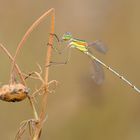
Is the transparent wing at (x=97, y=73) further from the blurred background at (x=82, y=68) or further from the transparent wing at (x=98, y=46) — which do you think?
the blurred background at (x=82, y=68)

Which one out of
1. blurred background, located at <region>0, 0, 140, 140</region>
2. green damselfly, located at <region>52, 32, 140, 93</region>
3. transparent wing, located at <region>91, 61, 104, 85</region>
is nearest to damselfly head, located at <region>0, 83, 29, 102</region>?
green damselfly, located at <region>52, 32, 140, 93</region>

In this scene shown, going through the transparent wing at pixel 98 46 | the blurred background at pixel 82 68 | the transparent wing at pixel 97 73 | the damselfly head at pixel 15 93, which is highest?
the blurred background at pixel 82 68

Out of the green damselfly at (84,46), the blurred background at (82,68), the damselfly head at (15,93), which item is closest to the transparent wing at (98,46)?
the green damselfly at (84,46)

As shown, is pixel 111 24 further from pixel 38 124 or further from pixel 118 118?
pixel 38 124

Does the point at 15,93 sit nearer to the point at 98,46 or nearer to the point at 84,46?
the point at 84,46

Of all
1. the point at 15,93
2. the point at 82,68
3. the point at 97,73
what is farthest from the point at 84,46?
the point at 82,68

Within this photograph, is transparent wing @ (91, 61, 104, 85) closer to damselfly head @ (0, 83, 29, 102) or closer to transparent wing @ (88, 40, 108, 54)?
transparent wing @ (88, 40, 108, 54)

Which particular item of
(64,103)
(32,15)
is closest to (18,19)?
(32,15)
